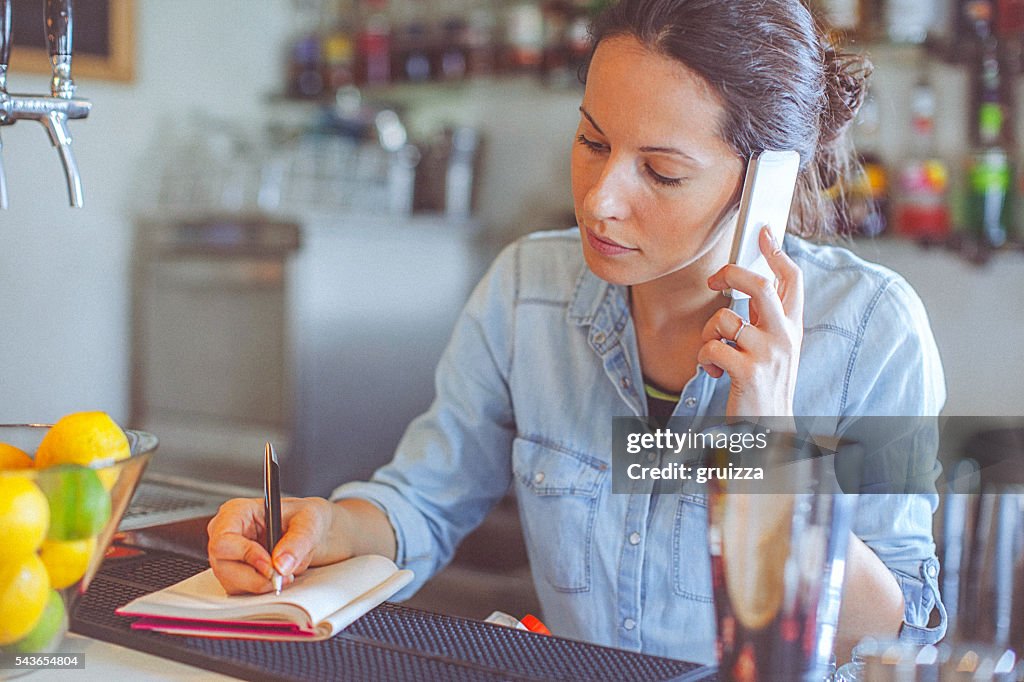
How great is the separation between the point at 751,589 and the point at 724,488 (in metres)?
0.06

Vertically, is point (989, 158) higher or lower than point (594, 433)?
higher

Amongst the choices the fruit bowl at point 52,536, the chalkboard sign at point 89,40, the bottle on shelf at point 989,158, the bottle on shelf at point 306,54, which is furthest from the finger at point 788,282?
the bottle on shelf at point 306,54

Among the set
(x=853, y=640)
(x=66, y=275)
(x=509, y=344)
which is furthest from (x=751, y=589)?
(x=66, y=275)

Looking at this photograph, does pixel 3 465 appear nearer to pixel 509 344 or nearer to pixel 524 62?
pixel 509 344

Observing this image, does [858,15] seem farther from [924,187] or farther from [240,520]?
[240,520]

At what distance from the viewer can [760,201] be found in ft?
3.50

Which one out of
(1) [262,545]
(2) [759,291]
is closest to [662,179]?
(2) [759,291]

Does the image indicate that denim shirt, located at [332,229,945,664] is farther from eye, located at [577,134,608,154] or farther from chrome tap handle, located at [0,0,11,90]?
chrome tap handle, located at [0,0,11,90]

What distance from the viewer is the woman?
102 cm

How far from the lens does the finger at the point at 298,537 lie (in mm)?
877

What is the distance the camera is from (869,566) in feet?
3.19

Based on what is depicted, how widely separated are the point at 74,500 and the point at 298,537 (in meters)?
0.27

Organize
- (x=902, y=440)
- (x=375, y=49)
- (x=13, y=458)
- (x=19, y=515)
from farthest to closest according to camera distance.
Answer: (x=375, y=49), (x=902, y=440), (x=13, y=458), (x=19, y=515)

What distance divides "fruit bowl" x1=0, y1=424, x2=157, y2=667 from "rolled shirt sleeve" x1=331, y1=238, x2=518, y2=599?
490 millimetres
